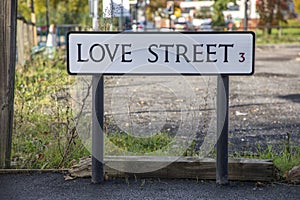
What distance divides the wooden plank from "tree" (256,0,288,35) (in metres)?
35.8

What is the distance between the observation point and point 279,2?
137 ft

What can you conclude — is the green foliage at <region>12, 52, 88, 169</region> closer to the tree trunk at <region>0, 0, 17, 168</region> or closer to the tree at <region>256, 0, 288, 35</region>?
the tree trunk at <region>0, 0, 17, 168</region>

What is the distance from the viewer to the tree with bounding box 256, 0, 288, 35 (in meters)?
41.0

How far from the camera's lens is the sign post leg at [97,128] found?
5.41 meters

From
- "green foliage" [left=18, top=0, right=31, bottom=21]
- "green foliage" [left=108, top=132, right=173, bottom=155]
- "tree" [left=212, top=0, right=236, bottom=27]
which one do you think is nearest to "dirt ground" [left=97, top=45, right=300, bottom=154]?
"green foliage" [left=108, top=132, right=173, bottom=155]

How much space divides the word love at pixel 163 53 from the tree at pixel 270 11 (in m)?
36.0

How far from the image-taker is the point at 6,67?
5.88 metres

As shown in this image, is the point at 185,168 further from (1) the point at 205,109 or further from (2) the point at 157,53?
(1) the point at 205,109

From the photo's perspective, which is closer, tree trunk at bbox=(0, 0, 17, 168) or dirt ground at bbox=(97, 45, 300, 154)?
tree trunk at bbox=(0, 0, 17, 168)

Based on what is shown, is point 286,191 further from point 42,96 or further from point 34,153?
point 42,96

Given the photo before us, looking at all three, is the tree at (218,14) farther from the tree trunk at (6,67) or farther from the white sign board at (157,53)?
the white sign board at (157,53)

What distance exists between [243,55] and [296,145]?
225cm

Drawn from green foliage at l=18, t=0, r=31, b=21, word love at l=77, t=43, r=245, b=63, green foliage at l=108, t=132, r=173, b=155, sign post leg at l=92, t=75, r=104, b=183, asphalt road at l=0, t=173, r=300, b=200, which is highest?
green foliage at l=18, t=0, r=31, b=21

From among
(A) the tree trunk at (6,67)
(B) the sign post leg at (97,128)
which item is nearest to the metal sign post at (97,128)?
(B) the sign post leg at (97,128)
